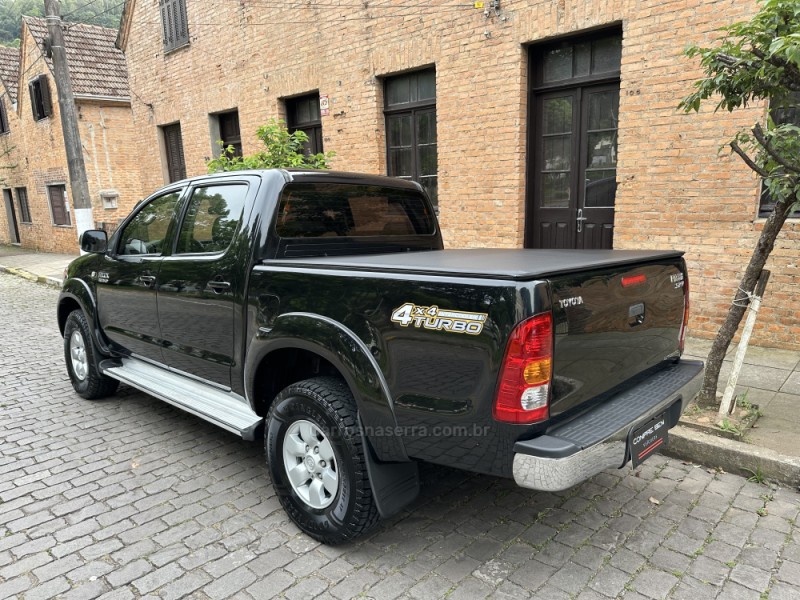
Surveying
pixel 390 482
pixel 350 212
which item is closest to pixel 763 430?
pixel 390 482

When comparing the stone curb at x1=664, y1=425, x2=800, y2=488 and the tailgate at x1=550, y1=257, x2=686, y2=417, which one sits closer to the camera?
the tailgate at x1=550, y1=257, x2=686, y2=417

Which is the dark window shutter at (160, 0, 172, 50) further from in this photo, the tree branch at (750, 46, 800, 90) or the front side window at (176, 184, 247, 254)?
the tree branch at (750, 46, 800, 90)

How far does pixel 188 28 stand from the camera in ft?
38.1

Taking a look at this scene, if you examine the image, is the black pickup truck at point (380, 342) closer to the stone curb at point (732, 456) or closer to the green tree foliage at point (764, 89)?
the stone curb at point (732, 456)

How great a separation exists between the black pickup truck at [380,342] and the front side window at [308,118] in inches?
240

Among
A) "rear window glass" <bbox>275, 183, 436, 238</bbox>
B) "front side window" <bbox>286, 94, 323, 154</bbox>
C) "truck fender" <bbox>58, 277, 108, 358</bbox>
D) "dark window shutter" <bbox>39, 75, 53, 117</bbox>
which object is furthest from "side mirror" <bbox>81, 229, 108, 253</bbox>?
"dark window shutter" <bbox>39, 75, 53, 117</bbox>

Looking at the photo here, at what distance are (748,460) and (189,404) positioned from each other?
11.6 ft

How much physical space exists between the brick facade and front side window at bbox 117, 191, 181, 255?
12987mm

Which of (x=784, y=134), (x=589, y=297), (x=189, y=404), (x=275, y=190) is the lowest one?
(x=189, y=404)

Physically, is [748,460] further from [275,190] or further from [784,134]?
[275,190]

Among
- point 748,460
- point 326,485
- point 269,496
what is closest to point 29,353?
point 269,496

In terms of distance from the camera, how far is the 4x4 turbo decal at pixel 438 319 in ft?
7.13

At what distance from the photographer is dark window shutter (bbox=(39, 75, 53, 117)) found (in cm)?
1738

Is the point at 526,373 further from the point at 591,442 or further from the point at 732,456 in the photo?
the point at 732,456
